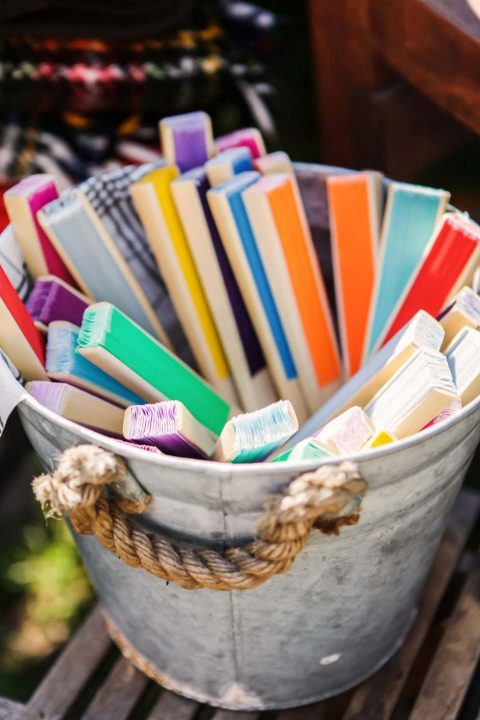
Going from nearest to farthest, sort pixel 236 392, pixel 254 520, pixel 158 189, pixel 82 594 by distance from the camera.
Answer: pixel 254 520, pixel 158 189, pixel 236 392, pixel 82 594

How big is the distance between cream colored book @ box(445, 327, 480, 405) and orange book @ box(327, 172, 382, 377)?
0.23m

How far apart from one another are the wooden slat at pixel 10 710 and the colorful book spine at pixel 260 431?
51 cm

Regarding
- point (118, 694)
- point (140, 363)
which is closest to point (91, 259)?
point (140, 363)

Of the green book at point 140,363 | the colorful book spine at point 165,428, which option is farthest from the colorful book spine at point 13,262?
the colorful book spine at point 165,428

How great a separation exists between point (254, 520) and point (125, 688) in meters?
0.43

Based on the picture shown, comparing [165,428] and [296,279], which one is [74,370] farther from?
[296,279]

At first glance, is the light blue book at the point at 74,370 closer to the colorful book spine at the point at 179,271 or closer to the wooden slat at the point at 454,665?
the colorful book spine at the point at 179,271

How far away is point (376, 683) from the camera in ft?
3.42

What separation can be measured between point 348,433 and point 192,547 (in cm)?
17

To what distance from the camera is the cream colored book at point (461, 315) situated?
846 millimetres

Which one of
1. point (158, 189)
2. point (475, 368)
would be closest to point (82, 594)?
point (158, 189)

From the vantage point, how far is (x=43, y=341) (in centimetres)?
93

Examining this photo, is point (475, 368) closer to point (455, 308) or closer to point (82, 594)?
point (455, 308)

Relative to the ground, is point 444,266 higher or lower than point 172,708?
higher
